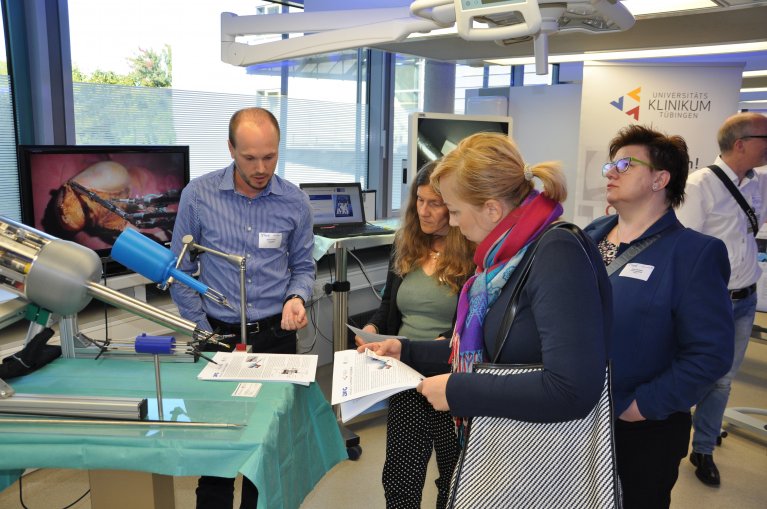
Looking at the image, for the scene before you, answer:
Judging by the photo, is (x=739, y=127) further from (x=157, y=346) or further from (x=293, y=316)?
(x=157, y=346)

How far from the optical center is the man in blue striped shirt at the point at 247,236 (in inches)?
85.8

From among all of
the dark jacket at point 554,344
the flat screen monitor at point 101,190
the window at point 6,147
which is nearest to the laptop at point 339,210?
the flat screen monitor at point 101,190

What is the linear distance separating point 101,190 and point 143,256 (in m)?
1.38

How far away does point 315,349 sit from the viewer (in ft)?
13.5

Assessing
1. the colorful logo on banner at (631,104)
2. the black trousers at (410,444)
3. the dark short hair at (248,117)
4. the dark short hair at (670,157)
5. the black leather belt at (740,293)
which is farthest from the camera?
the colorful logo on banner at (631,104)

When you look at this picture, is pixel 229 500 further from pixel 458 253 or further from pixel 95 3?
pixel 95 3

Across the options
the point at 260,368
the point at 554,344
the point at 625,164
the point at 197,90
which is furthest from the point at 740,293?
the point at 197,90

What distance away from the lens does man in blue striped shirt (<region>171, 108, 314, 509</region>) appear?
7.15ft

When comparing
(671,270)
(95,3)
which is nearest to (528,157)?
(95,3)

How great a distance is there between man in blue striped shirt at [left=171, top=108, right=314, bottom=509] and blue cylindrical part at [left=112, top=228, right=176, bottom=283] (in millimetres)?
681

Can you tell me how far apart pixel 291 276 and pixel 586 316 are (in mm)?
1509

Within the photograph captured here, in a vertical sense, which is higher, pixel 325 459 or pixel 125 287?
pixel 125 287

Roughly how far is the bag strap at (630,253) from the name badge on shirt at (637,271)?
29 millimetres

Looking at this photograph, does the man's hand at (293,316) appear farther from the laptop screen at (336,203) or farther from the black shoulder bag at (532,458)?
the laptop screen at (336,203)
